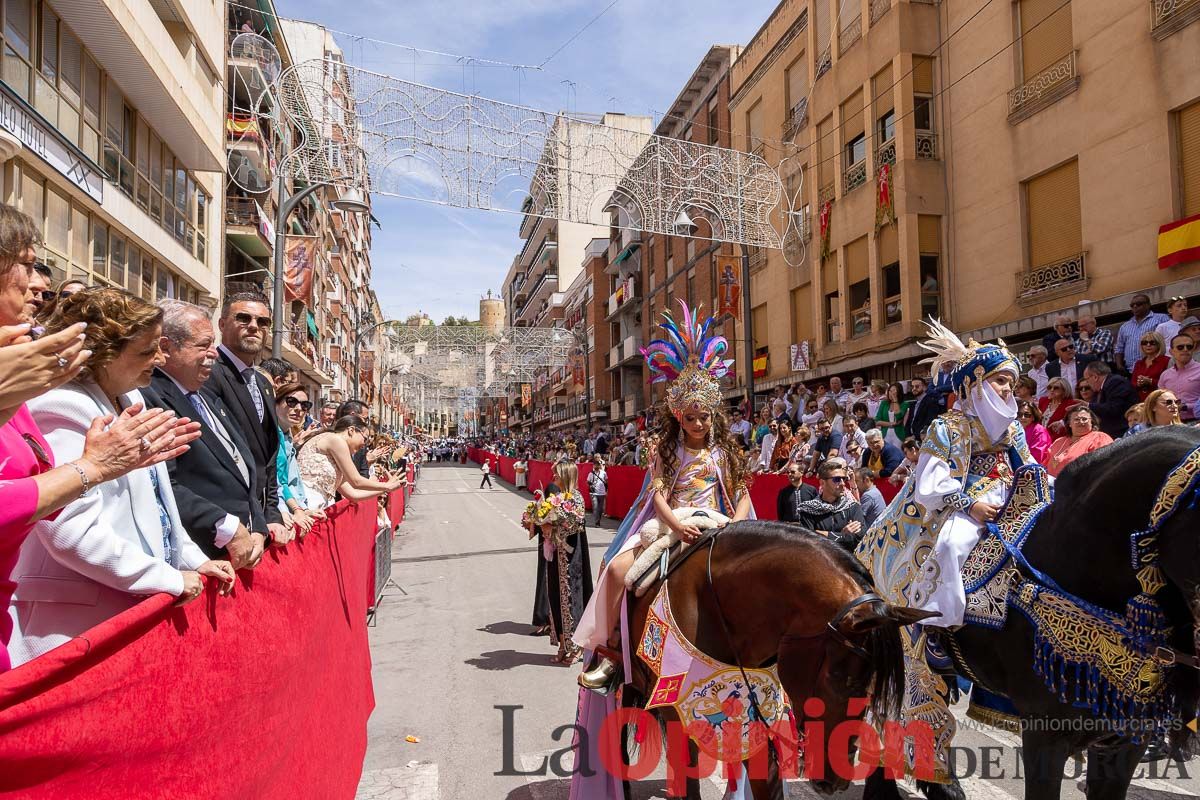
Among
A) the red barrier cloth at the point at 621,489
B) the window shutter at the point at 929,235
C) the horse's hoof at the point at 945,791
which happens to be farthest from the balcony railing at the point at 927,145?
the horse's hoof at the point at 945,791

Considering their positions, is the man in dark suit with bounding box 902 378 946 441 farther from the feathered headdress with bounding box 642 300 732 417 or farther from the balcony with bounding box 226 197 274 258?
the balcony with bounding box 226 197 274 258

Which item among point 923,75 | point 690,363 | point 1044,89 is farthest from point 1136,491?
point 923,75

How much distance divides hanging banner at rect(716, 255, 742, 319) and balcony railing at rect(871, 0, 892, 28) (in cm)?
925

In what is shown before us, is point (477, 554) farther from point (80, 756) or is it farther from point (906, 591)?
point (80, 756)

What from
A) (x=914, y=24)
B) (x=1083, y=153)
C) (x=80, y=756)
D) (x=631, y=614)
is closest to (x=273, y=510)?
(x=631, y=614)

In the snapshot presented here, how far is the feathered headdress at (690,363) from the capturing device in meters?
4.54

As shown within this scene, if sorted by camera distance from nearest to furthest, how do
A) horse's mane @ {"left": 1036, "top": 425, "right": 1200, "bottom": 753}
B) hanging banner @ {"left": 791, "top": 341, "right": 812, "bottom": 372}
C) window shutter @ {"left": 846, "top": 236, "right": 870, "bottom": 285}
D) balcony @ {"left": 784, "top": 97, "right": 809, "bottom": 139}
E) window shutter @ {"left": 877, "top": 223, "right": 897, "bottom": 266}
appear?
horse's mane @ {"left": 1036, "top": 425, "right": 1200, "bottom": 753} < window shutter @ {"left": 877, "top": 223, "right": 897, "bottom": 266} < window shutter @ {"left": 846, "top": 236, "right": 870, "bottom": 285} < hanging banner @ {"left": 791, "top": 341, "right": 812, "bottom": 372} < balcony @ {"left": 784, "top": 97, "right": 809, "bottom": 139}

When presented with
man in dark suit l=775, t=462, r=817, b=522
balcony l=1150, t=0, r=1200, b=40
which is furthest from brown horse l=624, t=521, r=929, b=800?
balcony l=1150, t=0, r=1200, b=40

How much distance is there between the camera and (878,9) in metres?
19.5

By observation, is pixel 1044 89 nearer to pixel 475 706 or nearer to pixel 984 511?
pixel 984 511

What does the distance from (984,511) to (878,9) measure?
19.4 meters

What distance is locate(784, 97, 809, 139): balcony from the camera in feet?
76.9

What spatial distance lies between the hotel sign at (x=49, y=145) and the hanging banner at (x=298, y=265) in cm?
807

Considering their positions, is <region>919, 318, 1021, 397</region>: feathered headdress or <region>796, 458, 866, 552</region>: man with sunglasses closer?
<region>919, 318, 1021, 397</region>: feathered headdress
